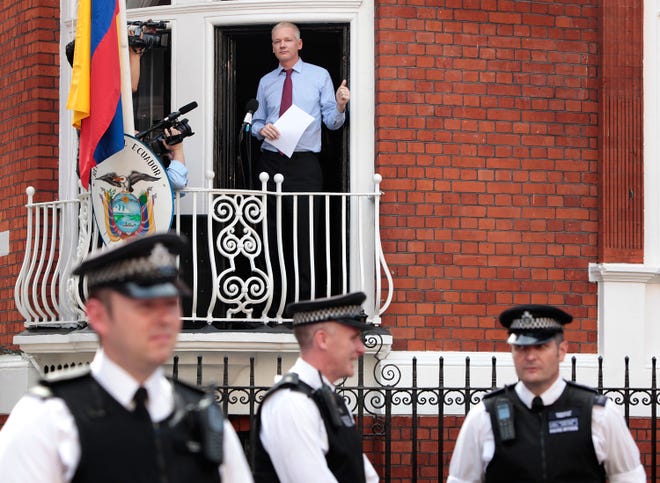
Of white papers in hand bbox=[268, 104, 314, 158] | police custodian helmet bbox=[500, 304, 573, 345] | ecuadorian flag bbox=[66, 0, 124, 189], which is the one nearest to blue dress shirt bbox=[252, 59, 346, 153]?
white papers in hand bbox=[268, 104, 314, 158]

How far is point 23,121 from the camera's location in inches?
442

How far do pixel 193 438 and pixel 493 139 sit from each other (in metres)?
6.74

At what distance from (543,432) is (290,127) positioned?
4836 mm

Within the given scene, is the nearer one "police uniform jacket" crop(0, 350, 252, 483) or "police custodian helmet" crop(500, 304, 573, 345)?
"police uniform jacket" crop(0, 350, 252, 483)

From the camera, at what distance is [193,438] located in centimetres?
400

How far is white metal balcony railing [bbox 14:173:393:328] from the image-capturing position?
32.5ft

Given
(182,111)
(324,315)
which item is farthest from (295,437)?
(182,111)

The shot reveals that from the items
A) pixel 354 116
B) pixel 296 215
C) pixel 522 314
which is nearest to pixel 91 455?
pixel 522 314

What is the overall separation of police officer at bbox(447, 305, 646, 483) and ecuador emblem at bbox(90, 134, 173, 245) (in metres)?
4.13

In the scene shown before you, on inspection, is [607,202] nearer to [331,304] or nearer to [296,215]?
[296,215]

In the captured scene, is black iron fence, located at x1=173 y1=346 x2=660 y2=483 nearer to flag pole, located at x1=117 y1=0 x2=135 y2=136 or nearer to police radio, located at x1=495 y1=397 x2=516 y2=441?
flag pole, located at x1=117 y1=0 x2=135 y2=136

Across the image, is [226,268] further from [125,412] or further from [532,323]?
[125,412]

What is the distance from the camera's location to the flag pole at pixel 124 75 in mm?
9953

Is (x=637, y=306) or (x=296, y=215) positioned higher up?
(x=296, y=215)
